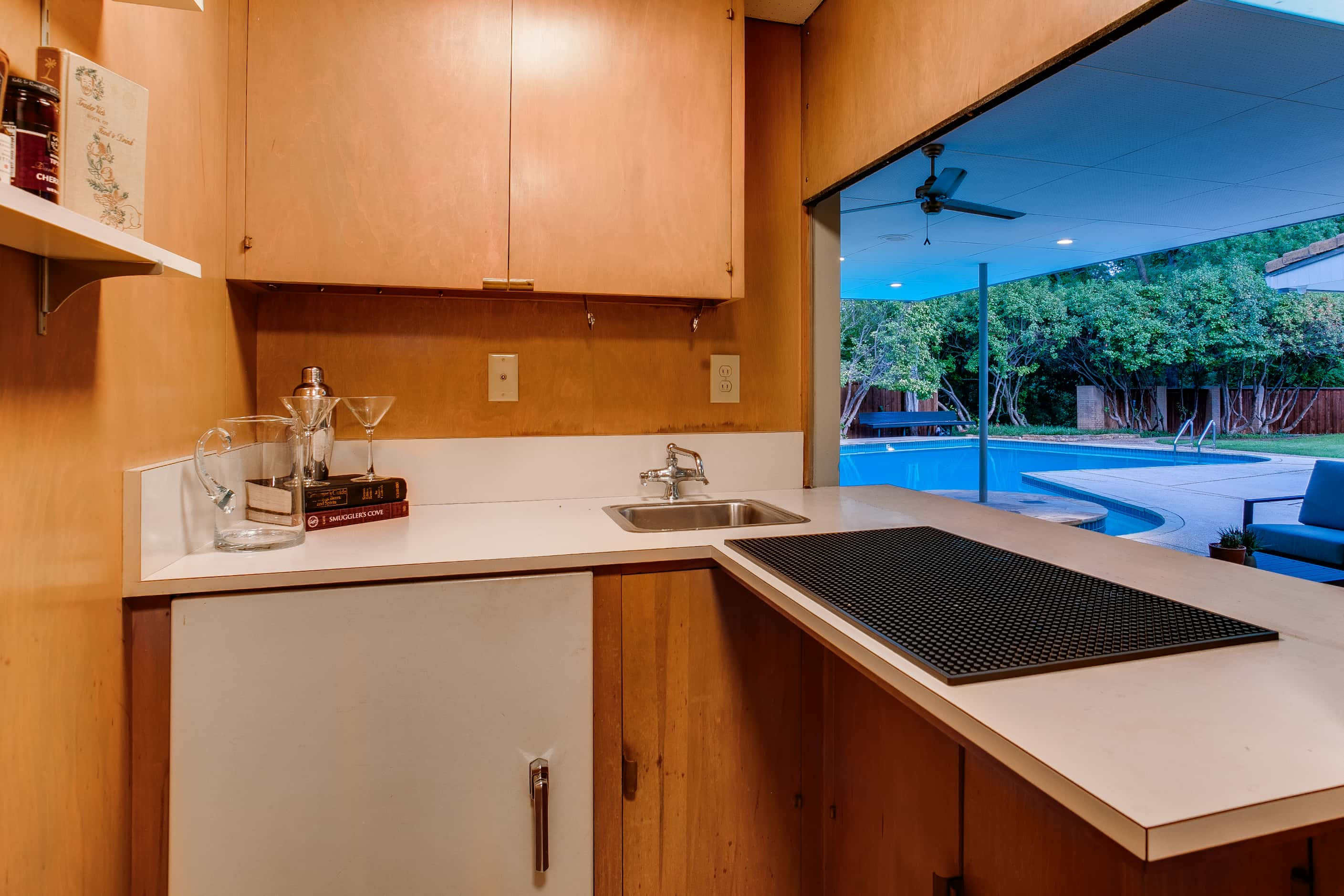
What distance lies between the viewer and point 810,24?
1909mm

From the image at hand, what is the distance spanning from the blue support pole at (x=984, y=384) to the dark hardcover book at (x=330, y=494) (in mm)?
1808

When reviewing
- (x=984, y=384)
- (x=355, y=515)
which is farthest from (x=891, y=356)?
(x=355, y=515)

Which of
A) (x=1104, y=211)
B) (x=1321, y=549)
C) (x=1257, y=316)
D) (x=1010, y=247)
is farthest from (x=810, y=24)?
(x=1010, y=247)

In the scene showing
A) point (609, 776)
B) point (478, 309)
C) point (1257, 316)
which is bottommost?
point (609, 776)

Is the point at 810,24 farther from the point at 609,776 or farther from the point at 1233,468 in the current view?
the point at 609,776

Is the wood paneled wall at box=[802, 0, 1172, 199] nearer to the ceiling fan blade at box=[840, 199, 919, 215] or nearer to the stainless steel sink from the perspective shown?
the stainless steel sink

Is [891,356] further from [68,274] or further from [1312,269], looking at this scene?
[68,274]

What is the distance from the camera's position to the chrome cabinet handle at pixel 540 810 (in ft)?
3.85

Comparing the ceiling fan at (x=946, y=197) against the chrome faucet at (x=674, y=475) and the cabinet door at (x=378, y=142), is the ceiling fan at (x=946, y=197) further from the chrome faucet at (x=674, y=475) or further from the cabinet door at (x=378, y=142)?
the cabinet door at (x=378, y=142)

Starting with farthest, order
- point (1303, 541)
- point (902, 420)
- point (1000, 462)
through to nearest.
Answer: point (902, 420) < point (1000, 462) < point (1303, 541)

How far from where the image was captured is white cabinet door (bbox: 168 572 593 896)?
1070 mm

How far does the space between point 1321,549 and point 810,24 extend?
1749 mm

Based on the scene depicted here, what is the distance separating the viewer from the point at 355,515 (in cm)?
145

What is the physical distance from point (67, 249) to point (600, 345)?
1155 mm
